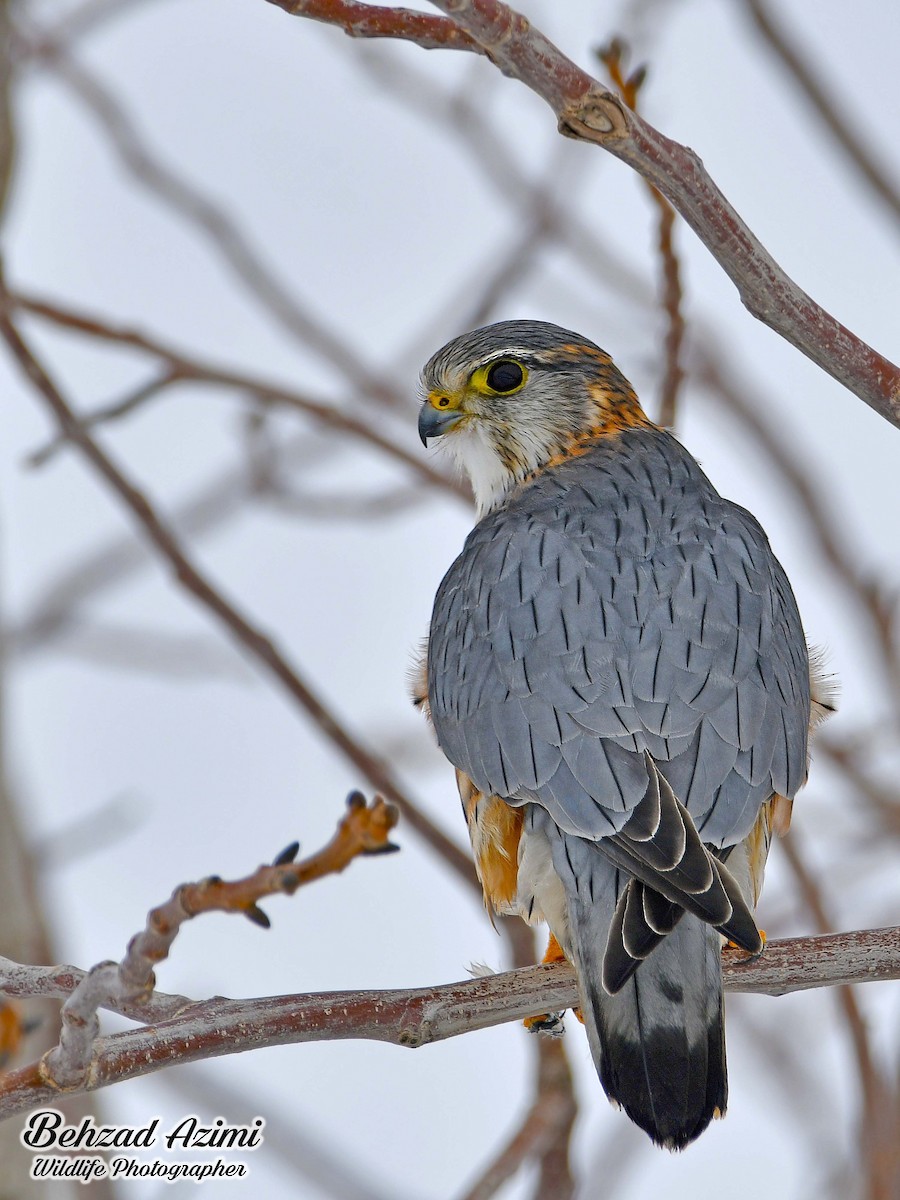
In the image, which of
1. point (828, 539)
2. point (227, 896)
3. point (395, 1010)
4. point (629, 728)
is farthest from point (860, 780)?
point (227, 896)

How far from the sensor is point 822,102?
193 inches

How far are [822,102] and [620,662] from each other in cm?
271

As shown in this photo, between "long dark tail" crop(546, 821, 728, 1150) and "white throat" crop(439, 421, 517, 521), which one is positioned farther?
"white throat" crop(439, 421, 517, 521)

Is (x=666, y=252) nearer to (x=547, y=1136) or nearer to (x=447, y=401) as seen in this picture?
(x=447, y=401)

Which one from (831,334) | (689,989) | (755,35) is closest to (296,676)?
(689,989)

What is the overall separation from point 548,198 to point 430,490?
1876 millimetres

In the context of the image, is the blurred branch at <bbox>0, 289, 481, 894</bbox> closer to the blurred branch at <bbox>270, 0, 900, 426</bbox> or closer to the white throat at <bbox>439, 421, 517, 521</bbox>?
the white throat at <bbox>439, 421, 517, 521</bbox>

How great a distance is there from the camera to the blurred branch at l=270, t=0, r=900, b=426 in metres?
2.44

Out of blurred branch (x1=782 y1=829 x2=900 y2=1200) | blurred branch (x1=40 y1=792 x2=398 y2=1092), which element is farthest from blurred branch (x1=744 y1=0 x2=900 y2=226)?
blurred branch (x1=40 y1=792 x2=398 y2=1092)

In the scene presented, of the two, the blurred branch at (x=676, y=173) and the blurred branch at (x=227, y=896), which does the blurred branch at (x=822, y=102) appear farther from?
the blurred branch at (x=227, y=896)

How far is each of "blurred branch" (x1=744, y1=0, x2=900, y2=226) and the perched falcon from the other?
4.91 ft

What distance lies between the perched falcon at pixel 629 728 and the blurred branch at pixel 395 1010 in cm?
14

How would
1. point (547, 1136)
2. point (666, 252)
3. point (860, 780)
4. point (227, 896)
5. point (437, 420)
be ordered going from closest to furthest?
point (227, 896) < point (666, 252) < point (547, 1136) < point (437, 420) < point (860, 780)

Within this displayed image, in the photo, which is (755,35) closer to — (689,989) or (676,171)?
(676,171)
